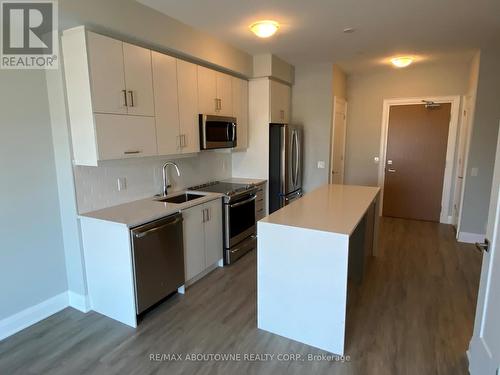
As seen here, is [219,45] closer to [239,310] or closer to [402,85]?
[239,310]

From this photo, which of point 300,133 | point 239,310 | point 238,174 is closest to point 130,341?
point 239,310

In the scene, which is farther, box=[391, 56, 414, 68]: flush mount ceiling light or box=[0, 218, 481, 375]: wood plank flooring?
box=[391, 56, 414, 68]: flush mount ceiling light

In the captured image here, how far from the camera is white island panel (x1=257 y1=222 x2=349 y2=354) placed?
2.08 m

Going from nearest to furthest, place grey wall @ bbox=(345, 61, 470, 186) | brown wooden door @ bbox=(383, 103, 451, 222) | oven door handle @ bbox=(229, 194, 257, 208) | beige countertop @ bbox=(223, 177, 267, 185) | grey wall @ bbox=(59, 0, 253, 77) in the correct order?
grey wall @ bbox=(59, 0, 253, 77)
oven door handle @ bbox=(229, 194, 257, 208)
beige countertop @ bbox=(223, 177, 267, 185)
grey wall @ bbox=(345, 61, 470, 186)
brown wooden door @ bbox=(383, 103, 451, 222)

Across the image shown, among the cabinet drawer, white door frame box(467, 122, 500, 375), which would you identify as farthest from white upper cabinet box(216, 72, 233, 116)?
white door frame box(467, 122, 500, 375)

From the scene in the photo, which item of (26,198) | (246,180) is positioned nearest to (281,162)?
(246,180)

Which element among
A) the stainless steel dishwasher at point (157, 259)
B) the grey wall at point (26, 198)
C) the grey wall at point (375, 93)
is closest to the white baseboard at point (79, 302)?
the grey wall at point (26, 198)

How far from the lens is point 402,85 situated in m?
5.22

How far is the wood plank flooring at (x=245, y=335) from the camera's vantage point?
6.77ft

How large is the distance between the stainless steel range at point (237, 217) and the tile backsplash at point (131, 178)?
0.21 m

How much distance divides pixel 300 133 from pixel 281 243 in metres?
2.81

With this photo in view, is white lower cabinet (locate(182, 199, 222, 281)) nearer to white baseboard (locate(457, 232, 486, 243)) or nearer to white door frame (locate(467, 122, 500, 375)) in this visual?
white door frame (locate(467, 122, 500, 375))

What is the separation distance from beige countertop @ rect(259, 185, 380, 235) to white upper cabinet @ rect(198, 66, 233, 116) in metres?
1.57

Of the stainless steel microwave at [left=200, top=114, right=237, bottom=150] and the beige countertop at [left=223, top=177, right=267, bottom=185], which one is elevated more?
the stainless steel microwave at [left=200, top=114, right=237, bottom=150]
